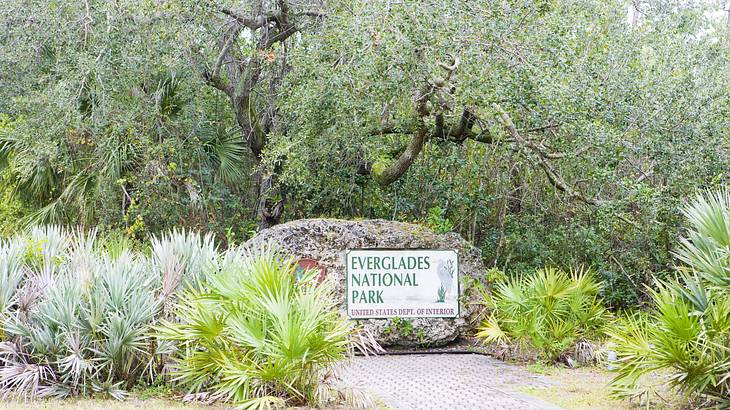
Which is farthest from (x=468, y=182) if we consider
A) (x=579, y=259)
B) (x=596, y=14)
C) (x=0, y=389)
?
(x=0, y=389)

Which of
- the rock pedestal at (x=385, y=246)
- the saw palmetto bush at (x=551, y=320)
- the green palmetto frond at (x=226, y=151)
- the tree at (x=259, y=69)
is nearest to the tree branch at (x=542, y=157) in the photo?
the saw palmetto bush at (x=551, y=320)

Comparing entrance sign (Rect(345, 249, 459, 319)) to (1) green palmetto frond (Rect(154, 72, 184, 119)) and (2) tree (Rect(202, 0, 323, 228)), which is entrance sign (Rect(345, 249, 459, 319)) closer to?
(2) tree (Rect(202, 0, 323, 228))

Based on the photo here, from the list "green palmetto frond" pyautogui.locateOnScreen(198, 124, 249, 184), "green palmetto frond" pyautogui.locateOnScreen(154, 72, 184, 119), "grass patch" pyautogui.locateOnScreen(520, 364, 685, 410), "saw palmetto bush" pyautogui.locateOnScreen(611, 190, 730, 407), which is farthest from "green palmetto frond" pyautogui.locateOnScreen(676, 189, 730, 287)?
"green palmetto frond" pyautogui.locateOnScreen(154, 72, 184, 119)

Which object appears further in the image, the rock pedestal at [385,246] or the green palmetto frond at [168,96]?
the green palmetto frond at [168,96]

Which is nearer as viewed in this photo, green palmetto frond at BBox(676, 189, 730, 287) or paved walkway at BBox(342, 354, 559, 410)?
green palmetto frond at BBox(676, 189, 730, 287)

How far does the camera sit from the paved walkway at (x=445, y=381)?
8109 mm

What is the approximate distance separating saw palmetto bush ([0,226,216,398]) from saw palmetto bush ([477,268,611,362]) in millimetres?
4599

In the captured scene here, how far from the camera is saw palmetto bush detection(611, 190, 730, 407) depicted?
24.2 feet

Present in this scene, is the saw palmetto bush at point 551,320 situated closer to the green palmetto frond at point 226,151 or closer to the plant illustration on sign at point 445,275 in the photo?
the plant illustration on sign at point 445,275

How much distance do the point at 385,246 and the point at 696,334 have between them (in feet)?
20.3

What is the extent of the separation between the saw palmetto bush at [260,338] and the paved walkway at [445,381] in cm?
85

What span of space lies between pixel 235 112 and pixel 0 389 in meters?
8.71

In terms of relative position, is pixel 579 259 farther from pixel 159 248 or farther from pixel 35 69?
pixel 35 69

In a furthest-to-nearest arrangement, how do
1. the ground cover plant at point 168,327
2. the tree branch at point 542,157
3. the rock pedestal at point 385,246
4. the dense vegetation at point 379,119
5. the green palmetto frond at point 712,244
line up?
the rock pedestal at point 385,246 → the tree branch at point 542,157 → the dense vegetation at point 379,119 → the green palmetto frond at point 712,244 → the ground cover plant at point 168,327
